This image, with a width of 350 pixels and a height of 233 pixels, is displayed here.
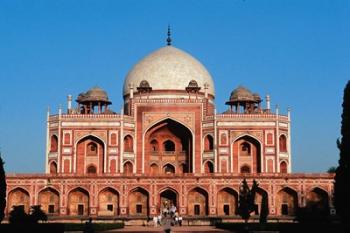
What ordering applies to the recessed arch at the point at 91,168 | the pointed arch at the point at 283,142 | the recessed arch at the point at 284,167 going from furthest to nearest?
the pointed arch at the point at 283,142 < the recessed arch at the point at 284,167 < the recessed arch at the point at 91,168

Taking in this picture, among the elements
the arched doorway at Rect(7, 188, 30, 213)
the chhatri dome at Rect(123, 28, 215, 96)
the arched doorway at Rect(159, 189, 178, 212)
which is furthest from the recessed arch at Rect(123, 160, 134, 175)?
the arched doorway at Rect(7, 188, 30, 213)

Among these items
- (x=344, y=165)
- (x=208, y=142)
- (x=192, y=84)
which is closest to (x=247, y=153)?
(x=208, y=142)

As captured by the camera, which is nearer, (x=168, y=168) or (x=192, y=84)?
(x=168, y=168)

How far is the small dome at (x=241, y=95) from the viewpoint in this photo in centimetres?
4882

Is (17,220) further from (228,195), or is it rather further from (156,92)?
(156,92)

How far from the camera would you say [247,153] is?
46.7 metres

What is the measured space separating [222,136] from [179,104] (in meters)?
4.14

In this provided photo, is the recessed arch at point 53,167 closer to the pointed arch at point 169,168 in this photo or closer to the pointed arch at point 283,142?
the pointed arch at point 169,168

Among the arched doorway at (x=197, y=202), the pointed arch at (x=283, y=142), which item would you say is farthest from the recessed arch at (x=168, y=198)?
the pointed arch at (x=283, y=142)

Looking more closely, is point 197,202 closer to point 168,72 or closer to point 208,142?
point 208,142

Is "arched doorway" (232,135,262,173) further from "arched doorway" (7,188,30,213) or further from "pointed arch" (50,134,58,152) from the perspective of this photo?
"arched doorway" (7,188,30,213)

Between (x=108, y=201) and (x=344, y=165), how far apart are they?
22358mm

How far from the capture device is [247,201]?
108 feet

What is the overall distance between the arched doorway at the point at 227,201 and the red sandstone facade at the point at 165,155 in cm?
6
